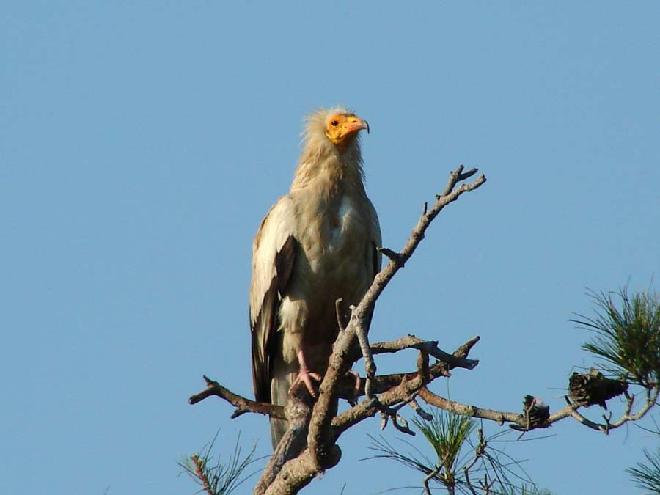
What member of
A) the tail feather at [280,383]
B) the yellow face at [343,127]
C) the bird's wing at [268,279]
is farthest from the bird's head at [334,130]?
the tail feather at [280,383]

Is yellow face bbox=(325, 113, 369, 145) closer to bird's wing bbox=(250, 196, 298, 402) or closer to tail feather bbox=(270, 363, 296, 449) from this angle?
bird's wing bbox=(250, 196, 298, 402)

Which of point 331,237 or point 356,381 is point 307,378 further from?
point 331,237

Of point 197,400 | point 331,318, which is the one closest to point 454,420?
point 197,400

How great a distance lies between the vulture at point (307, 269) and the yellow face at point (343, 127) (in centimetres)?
10

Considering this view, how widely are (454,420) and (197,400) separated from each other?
4.78 feet

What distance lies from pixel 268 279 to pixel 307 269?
0.28 meters

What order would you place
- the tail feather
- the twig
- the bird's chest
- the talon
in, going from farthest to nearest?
the tail feather, the bird's chest, the talon, the twig

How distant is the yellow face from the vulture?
96mm

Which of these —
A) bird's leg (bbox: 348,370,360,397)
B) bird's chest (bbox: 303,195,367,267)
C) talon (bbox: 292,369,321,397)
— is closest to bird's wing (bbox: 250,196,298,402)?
→ bird's chest (bbox: 303,195,367,267)

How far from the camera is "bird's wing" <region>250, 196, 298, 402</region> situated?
26.8 feet

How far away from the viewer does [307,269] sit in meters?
8.16

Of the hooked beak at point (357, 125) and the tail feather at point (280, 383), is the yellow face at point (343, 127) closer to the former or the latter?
the hooked beak at point (357, 125)

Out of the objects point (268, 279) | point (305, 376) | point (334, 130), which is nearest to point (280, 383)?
point (268, 279)

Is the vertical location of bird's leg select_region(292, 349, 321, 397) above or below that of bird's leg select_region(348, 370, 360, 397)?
above
